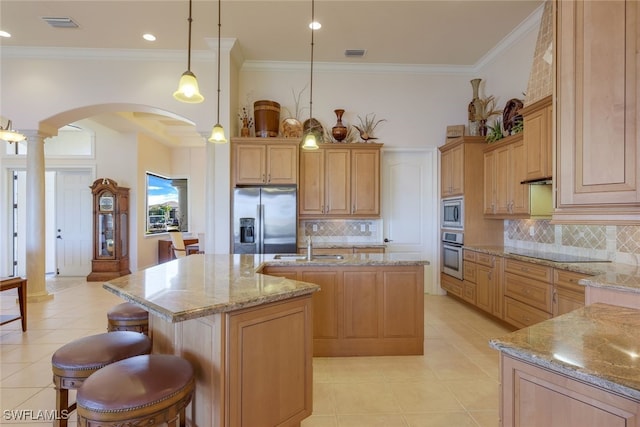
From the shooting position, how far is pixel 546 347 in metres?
1.09

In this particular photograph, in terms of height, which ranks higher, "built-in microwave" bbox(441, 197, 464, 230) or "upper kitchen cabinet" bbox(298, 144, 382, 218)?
"upper kitchen cabinet" bbox(298, 144, 382, 218)

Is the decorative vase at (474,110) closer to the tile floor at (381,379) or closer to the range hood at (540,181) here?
Answer: the range hood at (540,181)

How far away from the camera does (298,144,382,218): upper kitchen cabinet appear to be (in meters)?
5.01

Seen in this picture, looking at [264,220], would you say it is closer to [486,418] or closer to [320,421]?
[320,421]

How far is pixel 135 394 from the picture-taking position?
133cm

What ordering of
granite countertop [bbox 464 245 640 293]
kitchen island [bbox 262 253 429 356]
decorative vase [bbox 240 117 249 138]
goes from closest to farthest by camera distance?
1. granite countertop [bbox 464 245 640 293]
2. kitchen island [bbox 262 253 429 356]
3. decorative vase [bbox 240 117 249 138]

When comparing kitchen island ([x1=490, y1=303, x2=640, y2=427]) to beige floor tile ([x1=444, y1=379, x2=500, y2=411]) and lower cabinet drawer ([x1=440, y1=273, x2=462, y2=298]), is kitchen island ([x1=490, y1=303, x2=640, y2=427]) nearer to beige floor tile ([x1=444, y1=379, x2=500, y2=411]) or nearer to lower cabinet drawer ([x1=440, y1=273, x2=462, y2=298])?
beige floor tile ([x1=444, y1=379, x2=500, y2=411])

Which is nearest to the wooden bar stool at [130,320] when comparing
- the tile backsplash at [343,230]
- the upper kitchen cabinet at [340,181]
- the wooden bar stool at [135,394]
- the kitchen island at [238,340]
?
the kitchen island at [238,340]

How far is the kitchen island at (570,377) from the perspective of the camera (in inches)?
34.9

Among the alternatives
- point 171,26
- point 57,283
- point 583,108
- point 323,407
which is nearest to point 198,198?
point 57,283

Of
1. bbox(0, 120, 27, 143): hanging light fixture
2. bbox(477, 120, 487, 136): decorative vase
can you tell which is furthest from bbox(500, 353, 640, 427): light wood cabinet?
bbox(0, 120, 27, 143): hanging light fixture

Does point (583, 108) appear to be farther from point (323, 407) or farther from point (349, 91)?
point (349, 91)

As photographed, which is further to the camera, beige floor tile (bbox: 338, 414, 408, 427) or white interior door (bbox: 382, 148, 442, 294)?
white interior door (bbox: 382, 148, 442, 294)

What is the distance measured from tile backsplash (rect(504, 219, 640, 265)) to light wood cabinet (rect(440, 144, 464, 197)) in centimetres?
86
